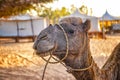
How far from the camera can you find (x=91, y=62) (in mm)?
3303

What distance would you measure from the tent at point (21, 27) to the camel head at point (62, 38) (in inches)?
1041

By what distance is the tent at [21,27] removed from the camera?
29.6 m

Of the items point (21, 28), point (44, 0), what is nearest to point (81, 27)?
point (44, 0)

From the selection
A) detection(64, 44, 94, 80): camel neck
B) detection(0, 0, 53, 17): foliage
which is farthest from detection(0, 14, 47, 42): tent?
detection(64, 44, 94, 80): camel neck

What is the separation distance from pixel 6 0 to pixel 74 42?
784cm

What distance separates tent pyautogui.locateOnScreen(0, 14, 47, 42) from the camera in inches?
1166

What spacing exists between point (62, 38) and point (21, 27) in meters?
27.0

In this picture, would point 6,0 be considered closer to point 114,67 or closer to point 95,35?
point 114,67

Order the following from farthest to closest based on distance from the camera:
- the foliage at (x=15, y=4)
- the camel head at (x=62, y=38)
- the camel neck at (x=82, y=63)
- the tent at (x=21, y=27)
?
the tent at (x=21, y=27), the foliage at (x=15, y=4), the camel neck at (x=82, y=63), the camel head at (x=62, y=38)

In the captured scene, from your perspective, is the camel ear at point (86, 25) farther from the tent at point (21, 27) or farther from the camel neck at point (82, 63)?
the tent at point (21, 27)

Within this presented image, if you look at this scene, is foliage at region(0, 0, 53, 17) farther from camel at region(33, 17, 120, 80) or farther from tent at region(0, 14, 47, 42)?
tent at region(0, 14, 47, 42)

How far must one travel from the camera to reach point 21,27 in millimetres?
29828

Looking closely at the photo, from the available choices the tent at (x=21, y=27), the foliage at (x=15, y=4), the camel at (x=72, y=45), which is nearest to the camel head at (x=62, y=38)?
the camel at (x=72, y=45)

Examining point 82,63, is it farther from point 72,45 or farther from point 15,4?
point 15,4
